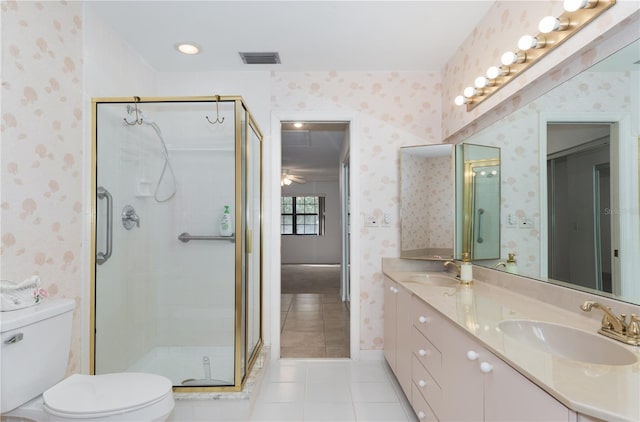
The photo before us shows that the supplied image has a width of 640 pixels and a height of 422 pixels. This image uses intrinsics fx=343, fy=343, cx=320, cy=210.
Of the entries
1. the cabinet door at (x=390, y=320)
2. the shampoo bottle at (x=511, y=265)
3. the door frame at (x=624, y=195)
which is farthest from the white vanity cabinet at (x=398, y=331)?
the door frame at (x=624, y=195)

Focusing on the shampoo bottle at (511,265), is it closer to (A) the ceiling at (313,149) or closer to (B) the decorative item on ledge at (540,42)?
(B) the decorative item on ledge at (540,42)

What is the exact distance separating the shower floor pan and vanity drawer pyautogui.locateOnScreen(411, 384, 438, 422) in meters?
1.09

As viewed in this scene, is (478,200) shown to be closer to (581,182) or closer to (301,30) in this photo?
(581,182)

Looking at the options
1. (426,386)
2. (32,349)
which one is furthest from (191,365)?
(426,386)

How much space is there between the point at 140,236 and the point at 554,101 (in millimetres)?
2672

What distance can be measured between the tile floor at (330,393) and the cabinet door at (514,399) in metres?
1.13

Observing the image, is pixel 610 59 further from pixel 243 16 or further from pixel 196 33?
pixel 196 33

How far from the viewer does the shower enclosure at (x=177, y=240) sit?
2.18 metres

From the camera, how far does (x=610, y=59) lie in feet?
4.21

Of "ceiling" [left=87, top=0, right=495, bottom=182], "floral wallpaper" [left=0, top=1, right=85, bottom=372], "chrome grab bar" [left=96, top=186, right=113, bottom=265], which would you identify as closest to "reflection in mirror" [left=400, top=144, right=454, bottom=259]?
"ceiling" [left=87, top=0, right=495, bottom=182]

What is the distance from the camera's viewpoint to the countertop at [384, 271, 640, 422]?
76 centimetres

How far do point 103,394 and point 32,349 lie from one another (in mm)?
343

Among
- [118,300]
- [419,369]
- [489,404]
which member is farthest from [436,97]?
[118,300]

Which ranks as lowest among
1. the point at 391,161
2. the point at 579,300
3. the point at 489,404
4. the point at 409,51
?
the point at 489,404
